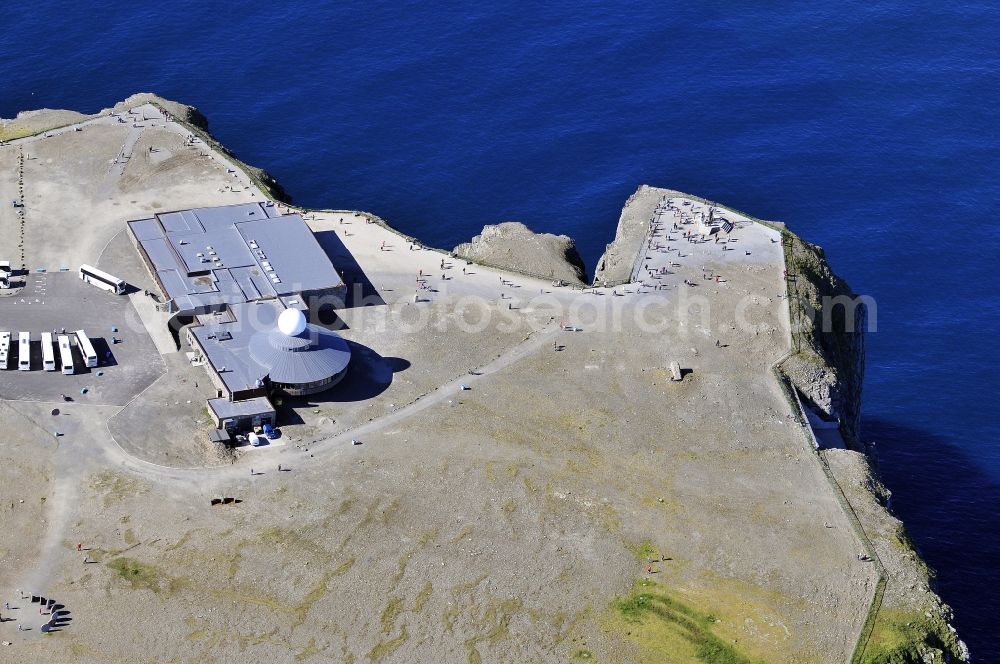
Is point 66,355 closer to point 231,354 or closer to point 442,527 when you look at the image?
point 231,354

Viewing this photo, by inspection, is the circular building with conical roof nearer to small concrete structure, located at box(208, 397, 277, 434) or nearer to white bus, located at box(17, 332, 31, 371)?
small concrete structure, located at box(208, 397, 277, 434)

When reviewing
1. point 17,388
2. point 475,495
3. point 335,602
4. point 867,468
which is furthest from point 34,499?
point 867,468

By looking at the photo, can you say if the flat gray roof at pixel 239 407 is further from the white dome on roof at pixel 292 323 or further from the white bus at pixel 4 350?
the white bus at pixel 4 350

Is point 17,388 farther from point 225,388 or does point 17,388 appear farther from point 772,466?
point 772,466

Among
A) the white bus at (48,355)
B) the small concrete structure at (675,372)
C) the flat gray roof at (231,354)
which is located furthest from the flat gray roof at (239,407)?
the small concrete structure at (675,372)

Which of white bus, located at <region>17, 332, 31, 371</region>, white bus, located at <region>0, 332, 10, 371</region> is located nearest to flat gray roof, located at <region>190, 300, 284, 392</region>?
white bus, located at <region>17, 332, 31, 371</region>

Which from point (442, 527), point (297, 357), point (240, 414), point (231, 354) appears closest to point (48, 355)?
point (231, 354)

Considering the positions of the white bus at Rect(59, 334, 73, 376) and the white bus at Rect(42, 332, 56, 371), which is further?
the white bus at Rect(42, 332, 56, 371)
